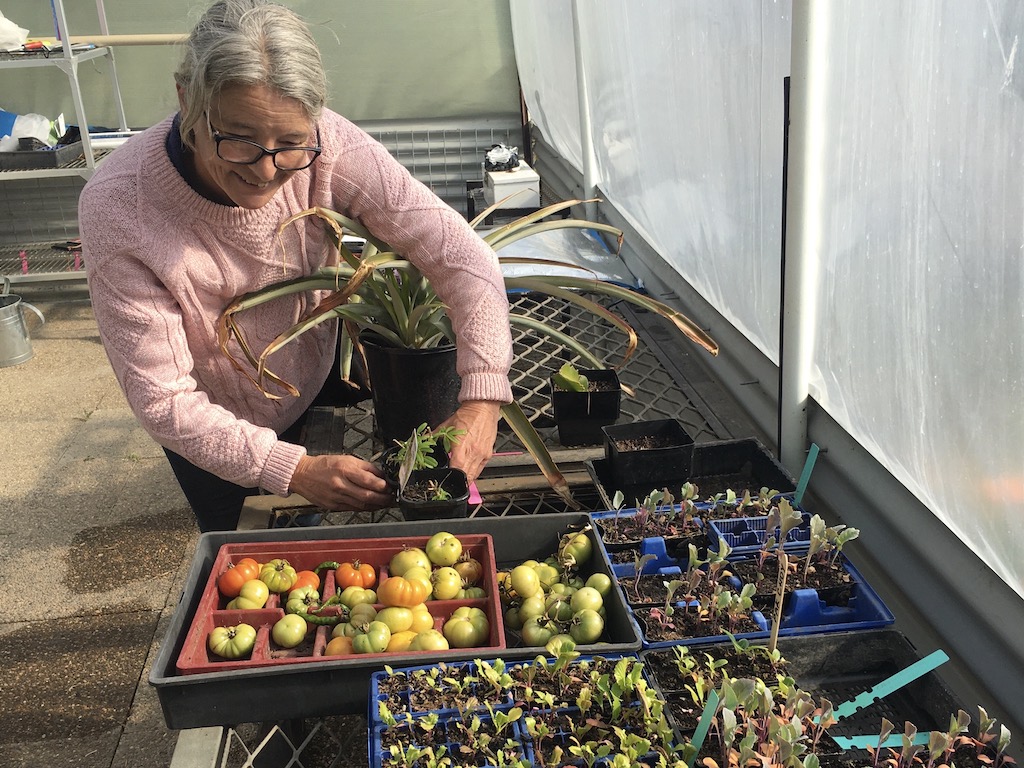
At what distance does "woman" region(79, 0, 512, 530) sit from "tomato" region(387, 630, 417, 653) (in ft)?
1.20

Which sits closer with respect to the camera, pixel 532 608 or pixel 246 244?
pixel 532 608

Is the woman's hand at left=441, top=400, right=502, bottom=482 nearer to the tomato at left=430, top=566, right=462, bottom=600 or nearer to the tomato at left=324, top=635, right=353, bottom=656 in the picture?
the tomato at left=430, top=566, right=462, bottom=600

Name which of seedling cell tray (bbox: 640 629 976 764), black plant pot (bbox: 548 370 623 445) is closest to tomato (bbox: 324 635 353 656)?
seedling cell tray (bbox: 640 629 976 764)

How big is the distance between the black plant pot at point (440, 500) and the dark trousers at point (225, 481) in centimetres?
60

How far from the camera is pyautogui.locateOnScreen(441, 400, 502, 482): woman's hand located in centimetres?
173

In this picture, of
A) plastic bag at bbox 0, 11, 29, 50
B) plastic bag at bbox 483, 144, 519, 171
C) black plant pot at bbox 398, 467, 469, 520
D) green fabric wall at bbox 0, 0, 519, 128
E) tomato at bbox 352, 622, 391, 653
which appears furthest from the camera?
green fabric wall at bbox 0, 0, 519, 128

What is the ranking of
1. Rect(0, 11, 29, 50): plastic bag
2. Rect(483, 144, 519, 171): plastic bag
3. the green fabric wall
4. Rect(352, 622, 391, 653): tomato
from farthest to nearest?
the green fabric wall
Rect(483, 144, 519, 171): plastic bag
Rect(0, 11, 29, 50): plastic bag
Rect(352, 622, 391, 653): tomato

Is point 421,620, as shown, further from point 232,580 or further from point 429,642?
point 232,580

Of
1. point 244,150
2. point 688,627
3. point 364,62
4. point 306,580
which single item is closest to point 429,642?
point 306,580

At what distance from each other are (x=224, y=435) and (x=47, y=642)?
1.65 m

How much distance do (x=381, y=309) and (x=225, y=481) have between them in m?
0.57

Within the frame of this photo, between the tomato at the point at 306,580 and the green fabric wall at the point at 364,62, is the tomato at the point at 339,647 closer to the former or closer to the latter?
the tomato at the point at 306,580

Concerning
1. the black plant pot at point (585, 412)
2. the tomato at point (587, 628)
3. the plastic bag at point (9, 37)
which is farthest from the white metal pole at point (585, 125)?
the plastic bag at point (9, 37)

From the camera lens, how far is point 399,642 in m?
1.33
